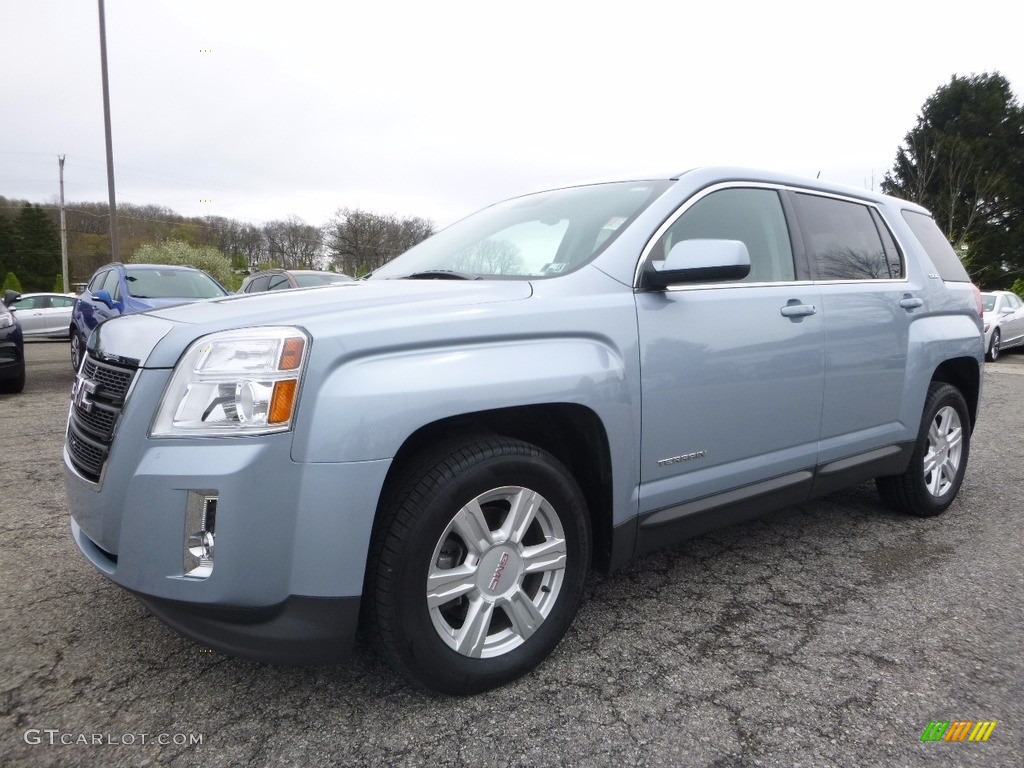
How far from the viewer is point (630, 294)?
2430 millimetres

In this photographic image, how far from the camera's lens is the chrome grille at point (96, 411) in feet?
6.59

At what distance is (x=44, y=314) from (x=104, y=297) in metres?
11.1

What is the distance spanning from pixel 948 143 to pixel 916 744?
38125 mm

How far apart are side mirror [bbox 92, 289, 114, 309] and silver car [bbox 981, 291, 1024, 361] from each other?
1475 centimetres

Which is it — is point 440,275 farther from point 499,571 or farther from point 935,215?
point 935,215

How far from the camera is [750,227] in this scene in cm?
298

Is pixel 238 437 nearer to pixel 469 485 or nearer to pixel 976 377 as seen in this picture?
pixel 469 485

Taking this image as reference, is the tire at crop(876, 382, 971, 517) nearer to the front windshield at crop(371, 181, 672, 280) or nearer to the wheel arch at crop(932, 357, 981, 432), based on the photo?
the wheel arch at crop(932, 357, 981, 432)

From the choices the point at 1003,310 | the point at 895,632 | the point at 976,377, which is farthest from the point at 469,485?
the point at 1003,310

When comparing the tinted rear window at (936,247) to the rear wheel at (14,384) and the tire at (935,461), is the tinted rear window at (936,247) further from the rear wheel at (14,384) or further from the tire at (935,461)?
the rear wheel at (14,384)

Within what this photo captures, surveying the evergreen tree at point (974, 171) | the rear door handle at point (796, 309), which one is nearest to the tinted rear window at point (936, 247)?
the rear door handle at point (796, 309)

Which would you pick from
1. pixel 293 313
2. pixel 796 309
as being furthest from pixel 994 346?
pixel 293 313

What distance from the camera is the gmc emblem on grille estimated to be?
2.16m

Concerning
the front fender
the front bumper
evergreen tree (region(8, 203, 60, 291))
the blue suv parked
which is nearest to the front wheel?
the blue suv parked
